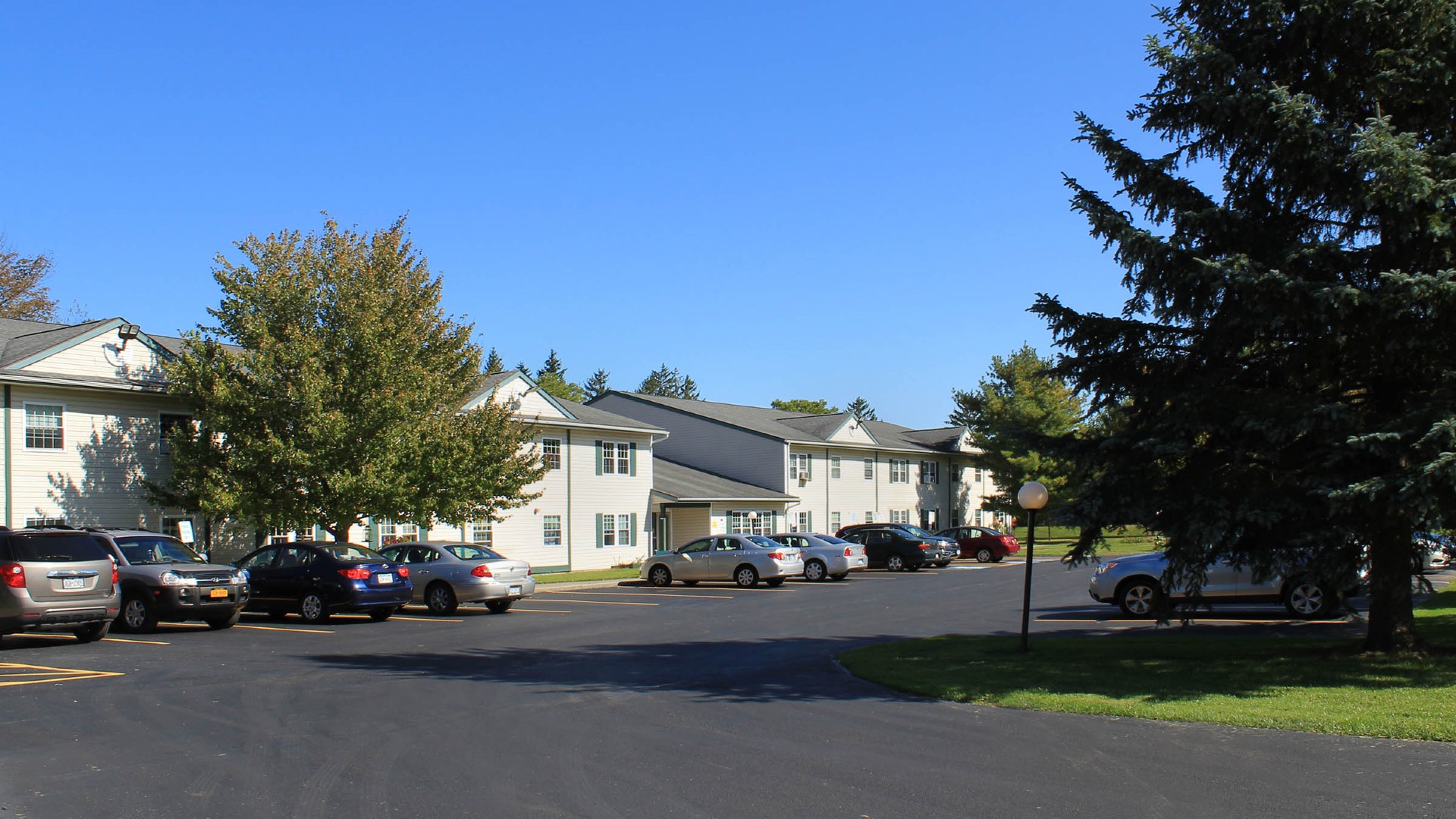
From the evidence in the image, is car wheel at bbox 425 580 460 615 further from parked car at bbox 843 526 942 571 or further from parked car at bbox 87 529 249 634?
parked car at bbox 843 526 942 571

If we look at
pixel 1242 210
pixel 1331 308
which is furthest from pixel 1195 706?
pixel 1242 210

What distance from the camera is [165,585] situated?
60.5ft

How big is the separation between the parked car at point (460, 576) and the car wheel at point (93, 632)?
5798 mm

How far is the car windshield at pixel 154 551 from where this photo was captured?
19.1 m

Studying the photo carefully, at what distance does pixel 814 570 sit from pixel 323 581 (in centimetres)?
1544

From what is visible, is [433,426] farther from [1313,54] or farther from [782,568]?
[1313,54]

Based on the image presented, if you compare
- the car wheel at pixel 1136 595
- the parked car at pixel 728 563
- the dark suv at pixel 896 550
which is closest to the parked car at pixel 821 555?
the parked car at pixel 728 563

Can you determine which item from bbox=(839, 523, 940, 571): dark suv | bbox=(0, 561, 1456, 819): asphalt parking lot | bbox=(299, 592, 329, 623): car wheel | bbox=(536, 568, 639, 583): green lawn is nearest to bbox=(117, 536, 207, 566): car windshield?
bbox=(299, 592, 329, 623): car wheel

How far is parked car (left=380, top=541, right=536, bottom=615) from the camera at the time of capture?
21.7m

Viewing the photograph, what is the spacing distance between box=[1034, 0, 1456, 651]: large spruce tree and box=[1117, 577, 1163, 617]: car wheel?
6725 mm

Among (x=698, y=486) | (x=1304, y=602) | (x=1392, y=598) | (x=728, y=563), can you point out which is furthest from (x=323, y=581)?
(x=698, y=486)

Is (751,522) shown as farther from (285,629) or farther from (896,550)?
(285,629)

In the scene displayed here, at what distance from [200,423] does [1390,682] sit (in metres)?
25.2

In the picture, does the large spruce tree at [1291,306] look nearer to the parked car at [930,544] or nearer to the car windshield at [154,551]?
the car windshield at [154,551]
